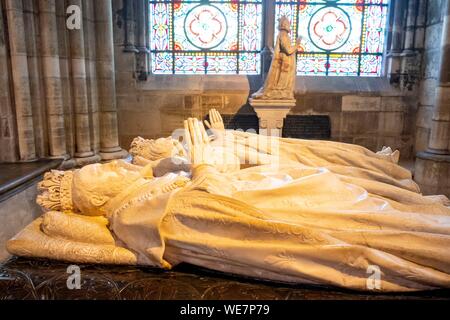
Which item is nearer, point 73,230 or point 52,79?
point 73,230

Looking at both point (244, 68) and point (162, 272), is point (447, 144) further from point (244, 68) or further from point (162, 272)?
point (162, 272)

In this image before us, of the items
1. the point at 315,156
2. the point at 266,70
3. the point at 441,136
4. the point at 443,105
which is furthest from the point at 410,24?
the point at 315,156

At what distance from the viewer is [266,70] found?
6.95 m

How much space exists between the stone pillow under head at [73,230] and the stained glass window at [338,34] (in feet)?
20.5

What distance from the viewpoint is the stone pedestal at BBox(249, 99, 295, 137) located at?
598cm

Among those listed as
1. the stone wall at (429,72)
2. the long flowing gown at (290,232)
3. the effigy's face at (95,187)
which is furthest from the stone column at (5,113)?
the stone wall at (429,72)

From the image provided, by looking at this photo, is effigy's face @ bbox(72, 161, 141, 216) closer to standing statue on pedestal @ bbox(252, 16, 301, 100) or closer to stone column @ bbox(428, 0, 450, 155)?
standing statue on pedestal @ bbox(252, 16, 301, 100)

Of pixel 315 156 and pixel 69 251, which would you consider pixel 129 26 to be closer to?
pixel 315 156

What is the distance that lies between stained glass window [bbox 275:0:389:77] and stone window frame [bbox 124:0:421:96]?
0.75 feet

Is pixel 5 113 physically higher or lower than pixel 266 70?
lower

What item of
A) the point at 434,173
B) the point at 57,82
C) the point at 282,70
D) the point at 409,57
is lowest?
the point at 434,173

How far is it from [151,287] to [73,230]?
520 mm

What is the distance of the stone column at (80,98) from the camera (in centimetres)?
496

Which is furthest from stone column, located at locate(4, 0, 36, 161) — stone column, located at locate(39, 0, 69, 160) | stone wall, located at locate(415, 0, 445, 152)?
stone wall, located at locate(415, 0, 445, 152)
